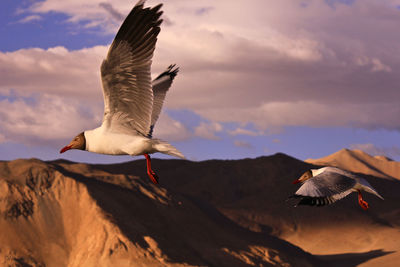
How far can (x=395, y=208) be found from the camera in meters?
78.7

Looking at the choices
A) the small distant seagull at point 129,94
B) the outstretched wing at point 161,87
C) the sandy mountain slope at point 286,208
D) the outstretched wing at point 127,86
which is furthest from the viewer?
the sandy mountain slope at point 286,208

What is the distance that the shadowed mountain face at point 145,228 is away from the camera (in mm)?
43188

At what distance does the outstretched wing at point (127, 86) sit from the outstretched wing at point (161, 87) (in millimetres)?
1593

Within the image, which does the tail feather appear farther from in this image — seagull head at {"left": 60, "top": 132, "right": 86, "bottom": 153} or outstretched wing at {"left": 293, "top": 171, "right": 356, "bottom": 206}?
outstretched wing at {"left": 293, "top": 171, "right": 356, "bottom": 206}

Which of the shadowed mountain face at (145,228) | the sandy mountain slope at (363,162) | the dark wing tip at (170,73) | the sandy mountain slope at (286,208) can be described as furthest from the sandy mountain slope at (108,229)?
the sandy mountain slope at (363,162)

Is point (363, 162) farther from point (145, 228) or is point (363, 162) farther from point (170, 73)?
point (170, 73)

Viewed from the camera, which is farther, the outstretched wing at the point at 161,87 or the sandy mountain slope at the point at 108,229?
the sandy mountain slope at the point at 108,229

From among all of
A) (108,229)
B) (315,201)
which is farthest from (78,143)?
(108,229)

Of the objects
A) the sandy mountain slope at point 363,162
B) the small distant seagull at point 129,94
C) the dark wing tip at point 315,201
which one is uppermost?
the sandy mountain slope at point 363,162

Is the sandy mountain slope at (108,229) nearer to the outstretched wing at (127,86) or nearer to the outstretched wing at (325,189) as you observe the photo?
the outstretched wing at (325,189)

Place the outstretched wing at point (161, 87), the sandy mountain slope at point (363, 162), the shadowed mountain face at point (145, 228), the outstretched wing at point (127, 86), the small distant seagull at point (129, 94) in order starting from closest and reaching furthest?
1. the small distant seagull at point (129, 94)
2. the outstretched wing at point (127, 86)
3. the outstretched wing at point (161, 87)
4. the shadowed mountain face at point (145, 228)
5. the sandy mountain slope at point (363, 162)

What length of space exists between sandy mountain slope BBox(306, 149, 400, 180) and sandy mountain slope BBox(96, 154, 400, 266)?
121 ft

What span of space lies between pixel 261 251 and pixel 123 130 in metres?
44.8

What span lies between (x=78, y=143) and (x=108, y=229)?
124 ft
